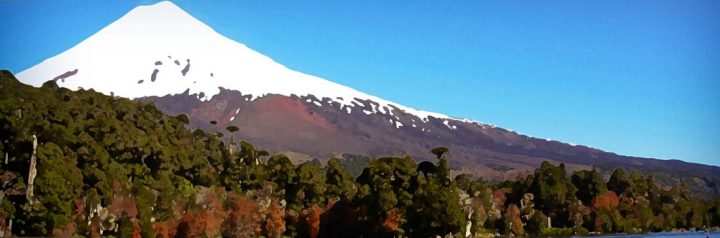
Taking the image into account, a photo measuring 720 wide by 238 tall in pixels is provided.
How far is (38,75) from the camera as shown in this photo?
242 ft

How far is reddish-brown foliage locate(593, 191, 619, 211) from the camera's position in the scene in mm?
34341

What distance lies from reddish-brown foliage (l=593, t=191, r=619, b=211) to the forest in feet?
0.18

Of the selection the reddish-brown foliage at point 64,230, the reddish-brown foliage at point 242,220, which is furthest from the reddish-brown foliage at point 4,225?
the reddish-brown foliage at point 242,220

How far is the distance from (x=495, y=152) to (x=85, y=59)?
40.8 meters

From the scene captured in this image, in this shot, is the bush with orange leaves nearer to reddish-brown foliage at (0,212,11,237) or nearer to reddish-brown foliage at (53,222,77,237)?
reddish-brown foliage at (53,222,77,237)

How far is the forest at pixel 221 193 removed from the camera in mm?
21125

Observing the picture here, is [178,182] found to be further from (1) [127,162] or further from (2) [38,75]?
(2) [38,75]

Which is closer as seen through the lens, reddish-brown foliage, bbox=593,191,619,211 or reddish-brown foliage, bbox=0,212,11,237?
reddish-brown foliage, bbox=0,212,11,237

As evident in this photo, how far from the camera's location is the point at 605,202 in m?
34.6

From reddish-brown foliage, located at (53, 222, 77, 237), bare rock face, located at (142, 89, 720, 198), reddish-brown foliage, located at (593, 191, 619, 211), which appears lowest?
reddish-brown foliage, located at (53, 222, 77, 237)

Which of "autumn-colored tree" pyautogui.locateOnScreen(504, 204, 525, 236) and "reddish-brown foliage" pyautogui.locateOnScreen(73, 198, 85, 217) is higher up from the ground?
"autumn-colored tree" pyautogui.locateOnScreen(504, 204, 525, 236)

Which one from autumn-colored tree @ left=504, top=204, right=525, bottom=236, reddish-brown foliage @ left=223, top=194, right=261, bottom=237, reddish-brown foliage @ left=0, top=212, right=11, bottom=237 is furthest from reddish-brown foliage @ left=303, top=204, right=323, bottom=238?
reddish-brown foliage @ left=0, top=212, right=11, bottom=237

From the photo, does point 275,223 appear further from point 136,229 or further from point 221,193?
point 136,229

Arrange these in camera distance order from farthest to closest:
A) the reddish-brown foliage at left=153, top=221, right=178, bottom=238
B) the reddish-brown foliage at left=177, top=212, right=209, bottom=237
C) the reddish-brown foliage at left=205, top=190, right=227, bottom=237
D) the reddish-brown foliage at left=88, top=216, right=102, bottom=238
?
the reddish-brown foliage at left=205, top=190, right=227, bottom=237, the reddish-brown foliage at left=177, top=212, right=209, bottom=237, the reddish-brown foliage at left=153, top=221, right=178, bottom=238, the reddish-brown foliage at left=88, top=216, right=102, bottom=238
